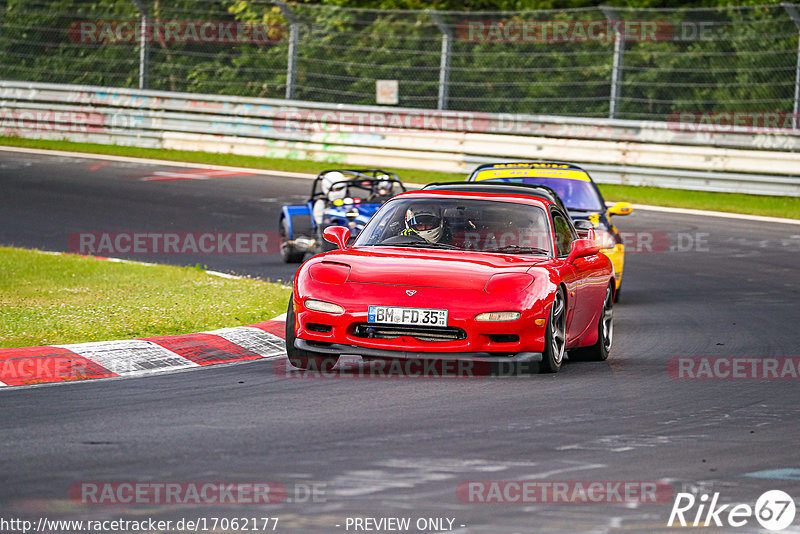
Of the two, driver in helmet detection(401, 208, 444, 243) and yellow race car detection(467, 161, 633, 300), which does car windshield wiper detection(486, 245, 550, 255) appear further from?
yellow race car detection(467, 161, 633, 300)

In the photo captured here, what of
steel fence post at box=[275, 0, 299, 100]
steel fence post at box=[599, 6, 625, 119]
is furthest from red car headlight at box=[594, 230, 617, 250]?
steel fence post at box=[275, 0, 299, 100]

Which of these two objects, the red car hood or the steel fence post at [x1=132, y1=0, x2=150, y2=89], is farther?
the steel fence post at [x1=132, y1=0, x2=150, y2=89]

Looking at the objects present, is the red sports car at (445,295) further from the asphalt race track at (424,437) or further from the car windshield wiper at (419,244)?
the asphalt race track at (424,437)

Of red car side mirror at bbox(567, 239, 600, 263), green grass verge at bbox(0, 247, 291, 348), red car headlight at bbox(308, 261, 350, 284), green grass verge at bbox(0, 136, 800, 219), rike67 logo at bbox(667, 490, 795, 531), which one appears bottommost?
green grass verge at bbox(0, 247, 291, 348)

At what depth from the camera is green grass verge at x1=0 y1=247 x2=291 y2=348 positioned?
994 cm

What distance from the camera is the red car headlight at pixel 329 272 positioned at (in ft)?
28.5

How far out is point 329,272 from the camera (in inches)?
346

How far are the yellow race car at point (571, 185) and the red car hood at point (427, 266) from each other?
5036 millimetres

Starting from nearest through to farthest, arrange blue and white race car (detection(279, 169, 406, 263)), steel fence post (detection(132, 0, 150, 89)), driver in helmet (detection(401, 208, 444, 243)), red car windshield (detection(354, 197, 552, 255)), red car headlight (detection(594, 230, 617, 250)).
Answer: red car windshield (detection(354, 197, 552, 255))
driver in helmet (detection(401, 208, 444, 243))
red car headlight (detection(594, 230, 617, 250))
blue and white race car (detection(279, 169, 406, 263))
steel fence post (detection(132, 0, 150, 89))

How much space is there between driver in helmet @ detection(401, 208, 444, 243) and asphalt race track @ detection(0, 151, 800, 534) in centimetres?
133

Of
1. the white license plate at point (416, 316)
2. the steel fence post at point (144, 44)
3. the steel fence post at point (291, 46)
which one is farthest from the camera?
the steel fence post at point (144, 44)

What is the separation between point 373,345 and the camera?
8.45 m

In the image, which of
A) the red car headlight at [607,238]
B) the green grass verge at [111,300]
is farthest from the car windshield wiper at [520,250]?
the red car headlight at [607,238]

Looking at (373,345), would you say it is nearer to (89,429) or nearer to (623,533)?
(89,429)
